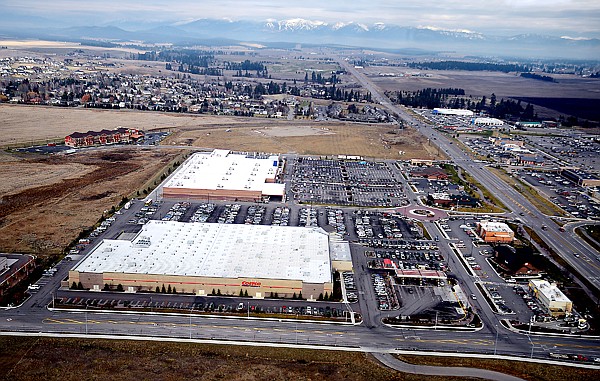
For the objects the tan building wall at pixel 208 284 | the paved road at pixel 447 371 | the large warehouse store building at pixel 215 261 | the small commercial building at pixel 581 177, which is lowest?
the paved road at pixel 447 371

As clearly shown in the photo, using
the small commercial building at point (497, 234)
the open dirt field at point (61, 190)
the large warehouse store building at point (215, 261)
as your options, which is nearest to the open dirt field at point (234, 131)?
the open dirt field at point (61, 190)

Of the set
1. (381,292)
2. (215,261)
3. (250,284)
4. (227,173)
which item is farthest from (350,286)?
(227,173)

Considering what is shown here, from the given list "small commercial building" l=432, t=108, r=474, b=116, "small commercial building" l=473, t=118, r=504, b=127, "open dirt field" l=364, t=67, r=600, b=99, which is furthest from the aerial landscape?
"open dirt field" l=364, t=67, r=600, b=99

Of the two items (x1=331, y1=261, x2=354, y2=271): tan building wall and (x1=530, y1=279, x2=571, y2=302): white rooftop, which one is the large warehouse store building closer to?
(x1=331, y1=261, x2=354, y2=271): tan building wall

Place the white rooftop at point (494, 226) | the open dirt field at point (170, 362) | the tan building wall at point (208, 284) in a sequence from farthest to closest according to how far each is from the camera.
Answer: the white rooftop at point (494, 226) → the tan building wall at point (208, 284) → the open dirt field at point (170, 362)

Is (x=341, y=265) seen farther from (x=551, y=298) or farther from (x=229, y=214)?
(x=229, y=214)

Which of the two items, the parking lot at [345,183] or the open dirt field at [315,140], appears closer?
the parking lot at [345,183]

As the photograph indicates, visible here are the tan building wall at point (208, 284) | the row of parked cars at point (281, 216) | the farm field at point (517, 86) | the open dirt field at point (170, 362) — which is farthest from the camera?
the farm field at point (517, 86)

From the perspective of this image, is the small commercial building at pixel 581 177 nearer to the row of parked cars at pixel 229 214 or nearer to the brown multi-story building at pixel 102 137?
the row of parked cars at pixel 229 214
